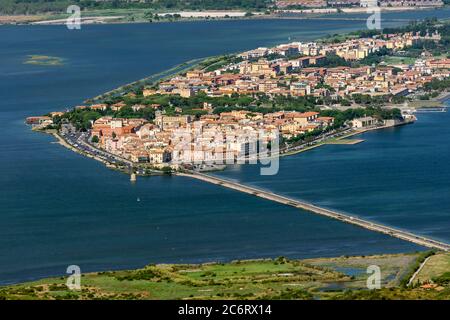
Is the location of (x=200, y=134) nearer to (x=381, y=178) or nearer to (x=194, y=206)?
(x=381, y=178)

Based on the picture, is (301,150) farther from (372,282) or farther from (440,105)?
(372,282)

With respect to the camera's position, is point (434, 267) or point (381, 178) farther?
point (381, 178)

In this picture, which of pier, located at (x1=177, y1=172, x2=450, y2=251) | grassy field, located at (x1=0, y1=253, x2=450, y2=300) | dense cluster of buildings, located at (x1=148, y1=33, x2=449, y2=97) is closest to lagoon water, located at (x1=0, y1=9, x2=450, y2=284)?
pier, located at (x1=177, y1=172, x2=450, y2=251)

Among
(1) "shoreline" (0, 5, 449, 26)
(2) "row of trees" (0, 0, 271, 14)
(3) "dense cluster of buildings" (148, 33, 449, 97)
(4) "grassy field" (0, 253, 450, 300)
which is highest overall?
(2) "row of trees" (0, 0, 271, 14)

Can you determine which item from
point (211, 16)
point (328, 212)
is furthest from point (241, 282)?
point (211, 16)

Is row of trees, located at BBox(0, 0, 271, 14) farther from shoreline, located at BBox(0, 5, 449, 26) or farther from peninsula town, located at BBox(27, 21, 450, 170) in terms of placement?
peninsula town, located at BBox(27, 21, 450, 170)

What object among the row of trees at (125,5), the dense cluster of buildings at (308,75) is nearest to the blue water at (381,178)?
the dense cluster of buildings at (308,75)
